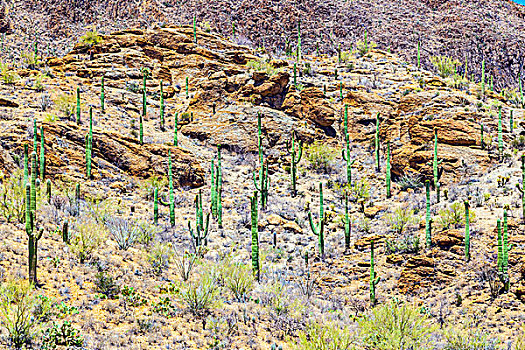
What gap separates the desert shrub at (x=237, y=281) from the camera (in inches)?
546

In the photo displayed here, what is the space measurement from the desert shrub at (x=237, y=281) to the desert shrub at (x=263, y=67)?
20.7 meters

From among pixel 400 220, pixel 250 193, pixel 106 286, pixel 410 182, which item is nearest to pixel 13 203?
pixel 106 286

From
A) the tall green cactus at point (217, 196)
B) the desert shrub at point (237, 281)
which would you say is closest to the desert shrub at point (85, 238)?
the desert shrub at point (237, 281)

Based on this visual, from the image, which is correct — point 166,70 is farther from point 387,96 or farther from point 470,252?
point 470,252

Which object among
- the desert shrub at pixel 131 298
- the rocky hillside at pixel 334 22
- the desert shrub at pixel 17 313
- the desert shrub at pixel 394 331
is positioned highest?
the rocky hillside at pixel 334 22

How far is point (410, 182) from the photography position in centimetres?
2462

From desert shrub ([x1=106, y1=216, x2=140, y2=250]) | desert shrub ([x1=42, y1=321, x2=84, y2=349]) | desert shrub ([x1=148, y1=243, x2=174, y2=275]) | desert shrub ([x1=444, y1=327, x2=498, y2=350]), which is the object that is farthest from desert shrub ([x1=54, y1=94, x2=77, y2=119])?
desert shrub ([x1=444, y1=327, x2=498, y2=350])

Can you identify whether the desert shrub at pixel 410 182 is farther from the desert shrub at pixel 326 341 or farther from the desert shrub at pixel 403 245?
the desert shrub at pixel 326 341

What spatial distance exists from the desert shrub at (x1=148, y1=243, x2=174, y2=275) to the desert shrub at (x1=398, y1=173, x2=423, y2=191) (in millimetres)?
14650

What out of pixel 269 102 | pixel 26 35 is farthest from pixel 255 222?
pixel 26 35

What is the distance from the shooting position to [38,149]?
2083cm

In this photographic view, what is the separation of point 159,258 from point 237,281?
2.91 metres

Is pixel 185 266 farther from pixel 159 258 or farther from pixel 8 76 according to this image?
pixel 8 76

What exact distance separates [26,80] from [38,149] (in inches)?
391
